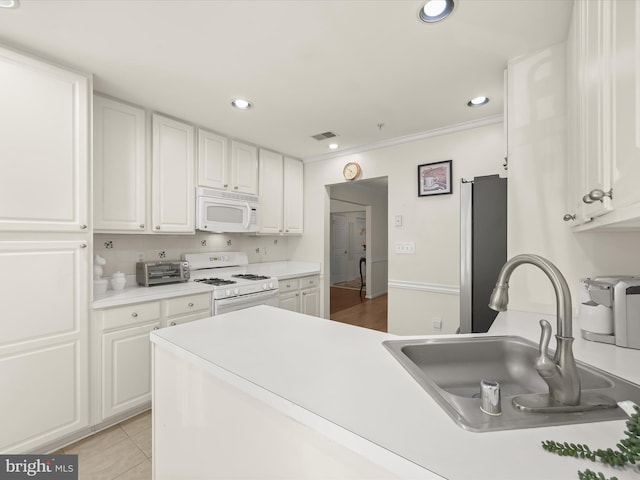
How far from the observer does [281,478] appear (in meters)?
0.78

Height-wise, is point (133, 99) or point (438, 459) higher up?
point (133, 99)

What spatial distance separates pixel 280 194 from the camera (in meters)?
3.91

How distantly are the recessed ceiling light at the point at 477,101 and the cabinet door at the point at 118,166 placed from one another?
2798 millimetres

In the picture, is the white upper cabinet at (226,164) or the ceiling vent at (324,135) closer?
the white upper cabinet at (226,164)

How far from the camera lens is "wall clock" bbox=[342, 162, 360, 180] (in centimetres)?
365

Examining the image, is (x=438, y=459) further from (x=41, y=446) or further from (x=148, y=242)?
(x=148, y=242)

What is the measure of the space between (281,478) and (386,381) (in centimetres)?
38

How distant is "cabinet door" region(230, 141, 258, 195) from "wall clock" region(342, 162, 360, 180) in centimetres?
114

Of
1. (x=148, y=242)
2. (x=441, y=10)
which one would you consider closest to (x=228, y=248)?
(x=148, y=242)

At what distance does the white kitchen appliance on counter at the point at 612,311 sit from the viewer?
1.11 m

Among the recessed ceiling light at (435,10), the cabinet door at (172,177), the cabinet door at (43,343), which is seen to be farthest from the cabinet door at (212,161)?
the recessed ceiling light at (435,10)

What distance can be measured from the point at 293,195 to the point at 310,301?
149 cm

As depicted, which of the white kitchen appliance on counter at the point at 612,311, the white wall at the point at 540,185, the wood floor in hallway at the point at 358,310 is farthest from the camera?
the wood floor in hallway at the point at 358,310

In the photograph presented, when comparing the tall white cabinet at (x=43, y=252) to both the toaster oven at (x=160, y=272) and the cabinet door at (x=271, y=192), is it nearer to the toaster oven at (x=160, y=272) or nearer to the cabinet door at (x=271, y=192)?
the toaster oven at (x=160, y=272)
